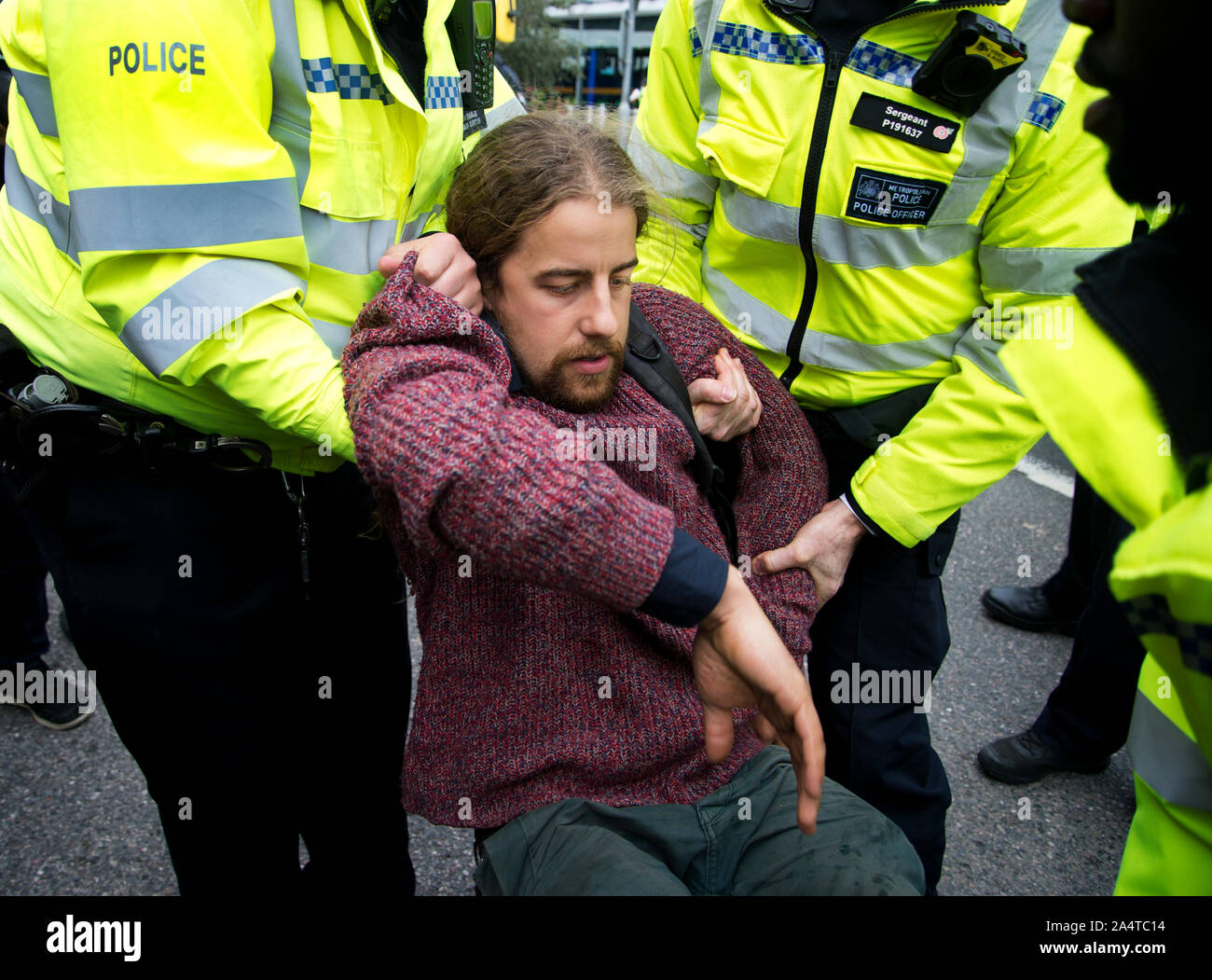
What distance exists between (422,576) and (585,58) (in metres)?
23.3

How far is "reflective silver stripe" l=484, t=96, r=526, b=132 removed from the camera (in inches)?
73.2

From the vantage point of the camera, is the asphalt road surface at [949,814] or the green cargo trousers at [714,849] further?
the asphalt road surface at [949,814]

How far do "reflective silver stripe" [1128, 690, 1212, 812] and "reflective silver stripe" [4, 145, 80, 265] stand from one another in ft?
5.11

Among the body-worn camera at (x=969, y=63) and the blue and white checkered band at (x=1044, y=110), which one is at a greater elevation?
the body-worn camera at (x=969, y=63)

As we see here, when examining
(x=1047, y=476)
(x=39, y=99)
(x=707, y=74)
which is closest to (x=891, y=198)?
(x=707, y=74)

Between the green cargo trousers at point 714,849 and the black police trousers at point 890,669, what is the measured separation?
1.49 feet

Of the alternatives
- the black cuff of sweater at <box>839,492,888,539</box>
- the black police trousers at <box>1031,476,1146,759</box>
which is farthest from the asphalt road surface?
the black cuff of sweater at <box>839,492,888,539</box>

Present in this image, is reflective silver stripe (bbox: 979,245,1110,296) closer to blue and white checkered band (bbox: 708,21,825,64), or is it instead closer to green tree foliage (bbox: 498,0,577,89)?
blue and white checkered band (bbox: 708,21,825,64)

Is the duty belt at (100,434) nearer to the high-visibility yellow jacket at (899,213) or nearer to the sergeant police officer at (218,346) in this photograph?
the sergeant police officer at (218,346)

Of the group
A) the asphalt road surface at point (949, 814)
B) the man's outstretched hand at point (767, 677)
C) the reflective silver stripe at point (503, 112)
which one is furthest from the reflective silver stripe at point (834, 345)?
the asphalt road surface at point (949, 814)

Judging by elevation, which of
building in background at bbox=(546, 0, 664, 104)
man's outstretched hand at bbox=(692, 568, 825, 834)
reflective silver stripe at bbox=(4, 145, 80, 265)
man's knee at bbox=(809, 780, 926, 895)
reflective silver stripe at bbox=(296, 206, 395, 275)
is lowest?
building in background at bbox=(546, 0, 664, 104)

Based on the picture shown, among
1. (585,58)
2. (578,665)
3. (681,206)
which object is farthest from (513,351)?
(585,58)

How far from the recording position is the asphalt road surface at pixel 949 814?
2215 mm

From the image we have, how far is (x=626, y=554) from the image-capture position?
101 centimetres
